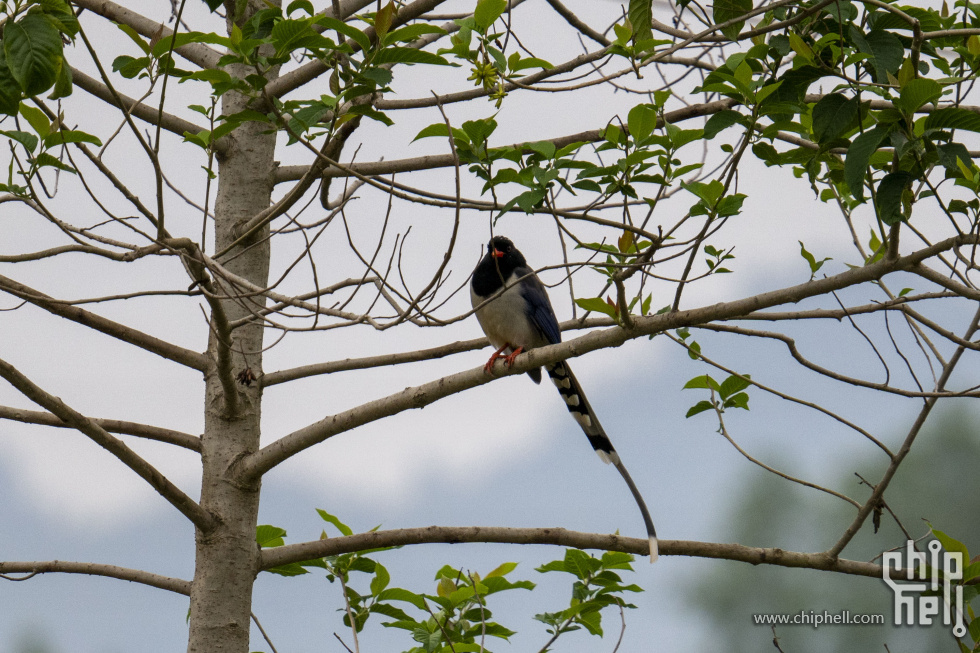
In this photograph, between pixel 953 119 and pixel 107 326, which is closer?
pixel 953 119

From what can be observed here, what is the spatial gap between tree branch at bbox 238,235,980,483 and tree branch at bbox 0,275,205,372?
0.56 m

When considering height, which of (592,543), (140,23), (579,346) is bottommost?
(592,543)

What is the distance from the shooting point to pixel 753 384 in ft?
10.8

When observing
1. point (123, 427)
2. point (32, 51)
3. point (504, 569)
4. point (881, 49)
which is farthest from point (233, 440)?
point (881, 49)

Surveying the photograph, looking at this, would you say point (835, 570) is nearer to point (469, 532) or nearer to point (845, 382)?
point (845, 382)

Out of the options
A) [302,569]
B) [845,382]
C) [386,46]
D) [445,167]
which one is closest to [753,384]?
[845,382]

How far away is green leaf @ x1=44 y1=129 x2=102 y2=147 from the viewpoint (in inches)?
103

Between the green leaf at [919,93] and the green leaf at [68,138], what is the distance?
2.35 meters

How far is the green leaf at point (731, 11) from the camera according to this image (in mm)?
2688

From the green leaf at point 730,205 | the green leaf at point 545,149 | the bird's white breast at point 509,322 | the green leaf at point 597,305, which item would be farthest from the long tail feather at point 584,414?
the green leaf at point 545,149

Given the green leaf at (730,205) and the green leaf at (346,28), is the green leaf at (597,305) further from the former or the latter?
the green leaf at (346,28)

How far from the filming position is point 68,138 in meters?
2.62

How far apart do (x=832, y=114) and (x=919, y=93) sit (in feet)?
0.79

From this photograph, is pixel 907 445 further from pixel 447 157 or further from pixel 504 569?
pixel 447 157
